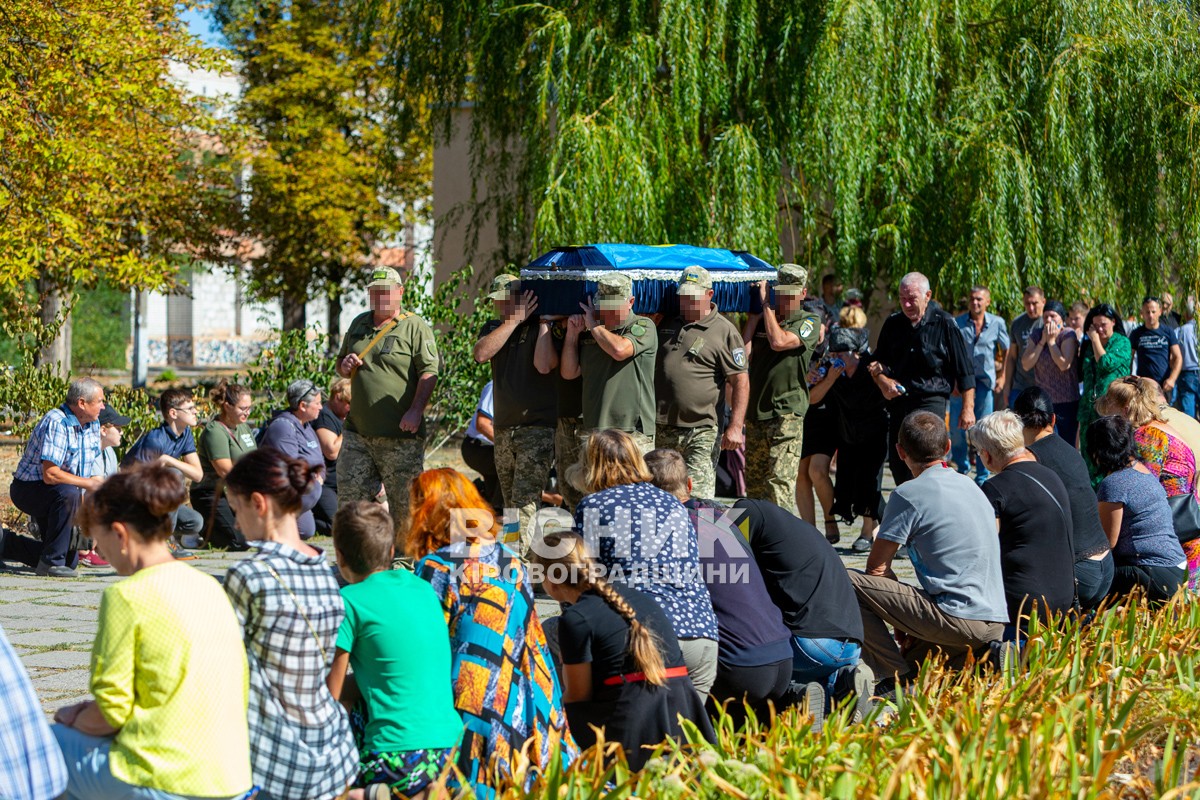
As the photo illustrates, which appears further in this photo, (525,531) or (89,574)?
(89,574)

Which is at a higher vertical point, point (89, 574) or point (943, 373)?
point (943, 373)

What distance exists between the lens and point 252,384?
42.6ft

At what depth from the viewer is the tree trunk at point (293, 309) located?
31.8m

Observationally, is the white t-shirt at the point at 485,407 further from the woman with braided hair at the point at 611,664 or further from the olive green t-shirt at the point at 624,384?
the woman with braided hair at the point at 611,664

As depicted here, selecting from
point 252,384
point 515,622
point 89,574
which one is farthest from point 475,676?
point 252,384

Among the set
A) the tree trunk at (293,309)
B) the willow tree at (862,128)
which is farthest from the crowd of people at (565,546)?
the tree trunk at (293,309)

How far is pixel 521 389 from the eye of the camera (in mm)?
8461

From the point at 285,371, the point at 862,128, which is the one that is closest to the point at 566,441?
the point at 285,371

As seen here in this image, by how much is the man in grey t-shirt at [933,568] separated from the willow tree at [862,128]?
26.4 feet

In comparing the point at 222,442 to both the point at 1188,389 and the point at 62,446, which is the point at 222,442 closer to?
the point at 62,446

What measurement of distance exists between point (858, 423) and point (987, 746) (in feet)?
19.8

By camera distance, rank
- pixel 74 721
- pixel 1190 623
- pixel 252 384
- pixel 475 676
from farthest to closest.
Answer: pixel 252 384 < pixel 1190 623 < pixel 475 676 < pixel 74 721

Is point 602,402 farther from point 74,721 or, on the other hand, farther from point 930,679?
point 74,721

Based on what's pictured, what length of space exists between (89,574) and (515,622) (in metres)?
5.73
